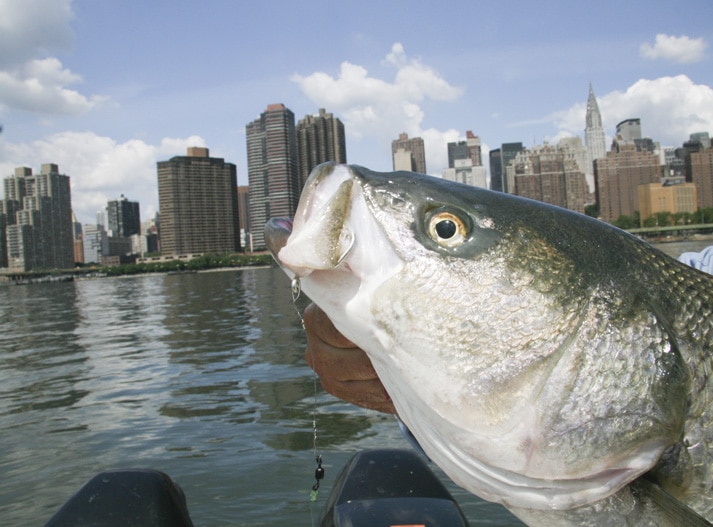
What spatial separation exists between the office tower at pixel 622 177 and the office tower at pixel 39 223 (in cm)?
16729

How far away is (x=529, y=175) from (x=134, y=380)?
155560mm

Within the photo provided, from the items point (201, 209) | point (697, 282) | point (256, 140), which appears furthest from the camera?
point (201, 209)

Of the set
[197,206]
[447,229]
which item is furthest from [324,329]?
[197,206]

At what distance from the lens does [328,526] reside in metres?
3.19

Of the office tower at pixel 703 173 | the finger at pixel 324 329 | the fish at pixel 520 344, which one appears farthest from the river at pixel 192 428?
the office tower at pixel 703 173

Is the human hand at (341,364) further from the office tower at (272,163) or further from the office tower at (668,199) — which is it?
the office tower at (668,199)

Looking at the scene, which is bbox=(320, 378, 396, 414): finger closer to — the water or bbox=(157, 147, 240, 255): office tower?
the water

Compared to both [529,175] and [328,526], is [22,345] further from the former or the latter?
[529,175]

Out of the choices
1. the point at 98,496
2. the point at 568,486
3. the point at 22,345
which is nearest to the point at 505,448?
the point at 568,486

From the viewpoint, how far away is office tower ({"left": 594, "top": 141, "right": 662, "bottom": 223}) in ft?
511

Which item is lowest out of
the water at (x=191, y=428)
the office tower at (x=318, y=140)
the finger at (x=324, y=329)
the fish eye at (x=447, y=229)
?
the water at (x=191, y=428)

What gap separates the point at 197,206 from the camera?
552 feet

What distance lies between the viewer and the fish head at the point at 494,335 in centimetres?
134

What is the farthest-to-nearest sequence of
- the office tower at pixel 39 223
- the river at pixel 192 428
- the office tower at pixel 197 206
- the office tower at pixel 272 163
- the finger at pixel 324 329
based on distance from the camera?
the office tower at pixel 39 223 < the office tower at pixel 197 206 < the office tower at pixel 272 163 < the river at pixel 192 428 < the finger at pixel 324 329
